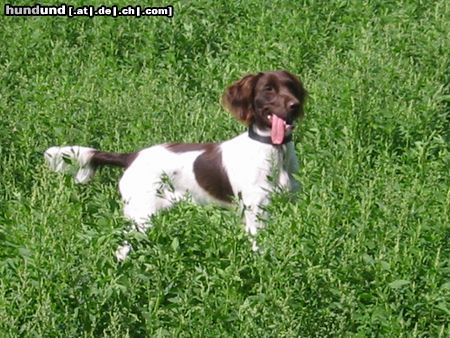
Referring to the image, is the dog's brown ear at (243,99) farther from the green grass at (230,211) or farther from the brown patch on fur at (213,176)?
the green grass at (230,211)

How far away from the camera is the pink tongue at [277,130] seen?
7.25 metres

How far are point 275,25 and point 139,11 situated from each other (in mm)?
1490

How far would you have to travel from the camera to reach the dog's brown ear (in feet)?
24.8

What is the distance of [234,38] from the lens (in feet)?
35.9

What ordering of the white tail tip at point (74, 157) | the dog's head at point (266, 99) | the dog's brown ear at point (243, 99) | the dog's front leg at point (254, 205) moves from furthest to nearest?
the dog's brown ear at point (243, 99), the dog's head at point (266, 99), the white tail tip at point (74, 157), the dog's front leg at point (254, 205)

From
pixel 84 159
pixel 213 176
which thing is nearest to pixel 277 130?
pixel 213 176

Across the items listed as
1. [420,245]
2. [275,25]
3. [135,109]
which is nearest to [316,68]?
[275,25]

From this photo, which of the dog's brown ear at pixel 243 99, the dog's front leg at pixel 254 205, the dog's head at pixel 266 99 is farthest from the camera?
the dog's brown ear at pixel 243 99

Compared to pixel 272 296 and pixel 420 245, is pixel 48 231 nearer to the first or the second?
pixel 272 296

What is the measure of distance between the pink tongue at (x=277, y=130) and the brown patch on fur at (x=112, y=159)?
3.15 feet

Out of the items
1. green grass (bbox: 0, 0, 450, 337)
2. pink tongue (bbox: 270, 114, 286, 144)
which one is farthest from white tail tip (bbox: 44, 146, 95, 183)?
pink tongue (bbox: 270, 114, 286, 144)

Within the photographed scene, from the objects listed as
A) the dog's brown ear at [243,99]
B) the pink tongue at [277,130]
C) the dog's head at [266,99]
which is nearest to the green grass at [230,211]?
the pink tongue at [277,130]

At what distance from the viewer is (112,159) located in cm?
764

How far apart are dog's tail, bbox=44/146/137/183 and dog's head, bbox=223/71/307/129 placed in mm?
776
